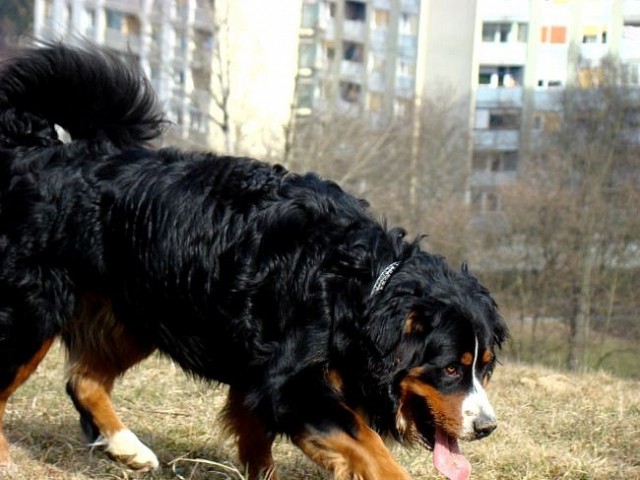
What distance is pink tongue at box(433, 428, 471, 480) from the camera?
4.62 m

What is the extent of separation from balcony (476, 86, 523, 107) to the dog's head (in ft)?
140

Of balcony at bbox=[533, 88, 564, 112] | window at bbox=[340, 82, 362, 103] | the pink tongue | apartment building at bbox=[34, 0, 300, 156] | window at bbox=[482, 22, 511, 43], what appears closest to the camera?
the pink tongue

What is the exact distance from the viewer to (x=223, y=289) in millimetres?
4766

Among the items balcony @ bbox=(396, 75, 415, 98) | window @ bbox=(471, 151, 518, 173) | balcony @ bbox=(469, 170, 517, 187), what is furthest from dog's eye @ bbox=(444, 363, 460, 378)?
balcony @ bbox=(396, 75, 415, 98)

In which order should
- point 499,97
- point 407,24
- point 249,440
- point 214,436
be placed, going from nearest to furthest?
1. point 249,440
2. point 214,436
3. point 499,97
4. point 407,24

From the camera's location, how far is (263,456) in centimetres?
522

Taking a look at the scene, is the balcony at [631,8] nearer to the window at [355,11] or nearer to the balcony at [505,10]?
the balcony at [505,10]

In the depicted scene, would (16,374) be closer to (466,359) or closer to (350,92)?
(466,359)

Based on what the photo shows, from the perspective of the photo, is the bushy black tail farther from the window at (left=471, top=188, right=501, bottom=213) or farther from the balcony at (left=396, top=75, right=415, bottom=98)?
the balcony at (left=396, top=75, right=415, bottom=98)

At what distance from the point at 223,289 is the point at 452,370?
1.14m

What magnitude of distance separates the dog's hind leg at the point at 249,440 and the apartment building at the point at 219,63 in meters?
23.8

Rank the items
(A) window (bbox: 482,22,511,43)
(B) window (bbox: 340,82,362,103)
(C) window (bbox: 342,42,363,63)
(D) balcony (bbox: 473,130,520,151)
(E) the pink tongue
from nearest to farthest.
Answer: (E) the pink tongue < (B) window (bbox: 340,82,362,103) < (C) window (bbox: 342,42,363,63) < (D) balcony (bbox: 473,130,520,151) < (A) window (bbox: 482,22,511,43)

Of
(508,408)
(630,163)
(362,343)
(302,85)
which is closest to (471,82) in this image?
(630,163)

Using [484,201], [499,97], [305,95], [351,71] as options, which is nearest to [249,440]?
[305,95]
